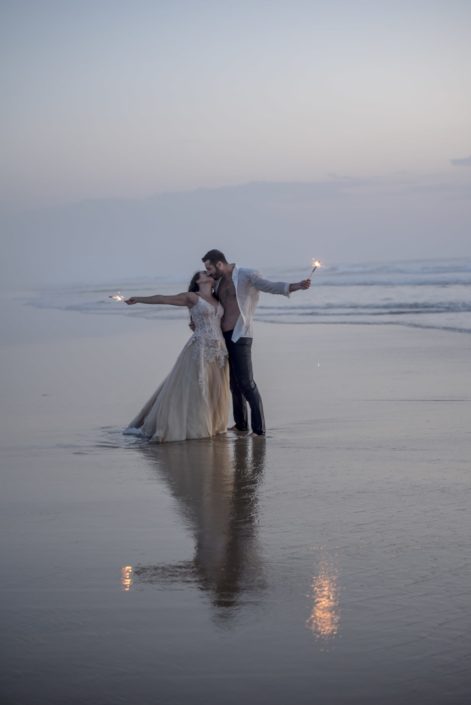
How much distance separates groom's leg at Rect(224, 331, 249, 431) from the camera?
931cm

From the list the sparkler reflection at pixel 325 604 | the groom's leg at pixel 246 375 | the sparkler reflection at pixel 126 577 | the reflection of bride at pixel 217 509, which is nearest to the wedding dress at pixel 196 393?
the groom's leg at pixel 246 375

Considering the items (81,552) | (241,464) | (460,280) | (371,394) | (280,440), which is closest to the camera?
(81,552)

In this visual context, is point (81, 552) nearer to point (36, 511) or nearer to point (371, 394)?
point (36, 511)

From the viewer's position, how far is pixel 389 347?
15.4 meters

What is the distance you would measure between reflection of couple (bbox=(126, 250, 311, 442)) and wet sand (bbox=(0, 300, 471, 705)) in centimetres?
35

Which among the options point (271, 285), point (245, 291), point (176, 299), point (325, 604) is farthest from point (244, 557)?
point (245, 291)

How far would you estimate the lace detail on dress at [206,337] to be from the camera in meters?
9.15

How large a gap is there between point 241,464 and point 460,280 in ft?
94.8

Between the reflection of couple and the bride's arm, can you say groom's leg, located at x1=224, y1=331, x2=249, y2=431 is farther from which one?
the bride's arm

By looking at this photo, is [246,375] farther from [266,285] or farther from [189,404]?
[266,285]

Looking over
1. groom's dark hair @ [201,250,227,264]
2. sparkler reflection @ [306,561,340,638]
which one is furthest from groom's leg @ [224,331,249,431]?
sparkler reflection @ [306,561,340,638]

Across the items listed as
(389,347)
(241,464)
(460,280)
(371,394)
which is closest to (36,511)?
(241,464)

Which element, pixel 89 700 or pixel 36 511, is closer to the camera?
pixel 89 700

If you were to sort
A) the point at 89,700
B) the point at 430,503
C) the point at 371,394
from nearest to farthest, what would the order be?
the point at 89,700 < the point at 430,503 < the point at 371,394
